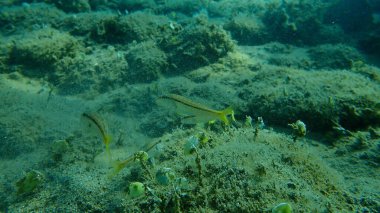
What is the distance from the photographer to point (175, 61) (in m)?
7.62

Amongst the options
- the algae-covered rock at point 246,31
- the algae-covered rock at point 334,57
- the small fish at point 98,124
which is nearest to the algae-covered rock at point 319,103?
the small fish at point 98,124

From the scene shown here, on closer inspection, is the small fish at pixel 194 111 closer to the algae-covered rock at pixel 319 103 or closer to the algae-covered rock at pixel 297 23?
the algae-covered rock at pixel 319 103

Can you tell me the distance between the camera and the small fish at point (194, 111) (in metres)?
3.33

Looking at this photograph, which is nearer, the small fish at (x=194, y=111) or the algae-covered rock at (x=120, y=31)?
the small fish at (x=194, y=111)

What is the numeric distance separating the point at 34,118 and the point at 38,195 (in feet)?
8.15

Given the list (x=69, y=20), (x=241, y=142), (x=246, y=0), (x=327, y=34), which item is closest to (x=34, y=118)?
(x=241, y=142)

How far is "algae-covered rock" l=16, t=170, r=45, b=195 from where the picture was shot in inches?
134

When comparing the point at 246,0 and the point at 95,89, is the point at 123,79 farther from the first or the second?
the point at 246,0

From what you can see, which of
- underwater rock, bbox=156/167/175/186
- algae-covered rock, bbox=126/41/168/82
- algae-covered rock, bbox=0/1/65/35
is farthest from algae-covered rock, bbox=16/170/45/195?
algae-covered rock, bbox=0/1/65/35

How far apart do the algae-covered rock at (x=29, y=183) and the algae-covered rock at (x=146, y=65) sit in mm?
4292

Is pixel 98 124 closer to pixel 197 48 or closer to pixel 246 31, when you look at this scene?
pixel 197 48

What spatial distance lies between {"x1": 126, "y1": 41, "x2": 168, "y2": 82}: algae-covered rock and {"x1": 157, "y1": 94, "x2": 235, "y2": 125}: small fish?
3.71 metres

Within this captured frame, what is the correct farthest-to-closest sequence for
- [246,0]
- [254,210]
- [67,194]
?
[246,0] → [67,194] → [254,210]

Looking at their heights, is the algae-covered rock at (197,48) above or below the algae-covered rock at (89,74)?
above
